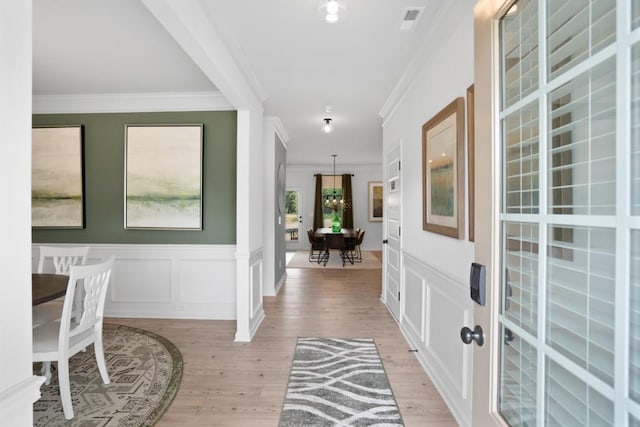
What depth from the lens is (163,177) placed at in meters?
3.73

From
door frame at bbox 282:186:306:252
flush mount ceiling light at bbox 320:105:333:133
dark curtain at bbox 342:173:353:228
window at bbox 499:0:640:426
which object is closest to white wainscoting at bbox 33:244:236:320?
flush mount ceiling light at bbox 320:105:333:133

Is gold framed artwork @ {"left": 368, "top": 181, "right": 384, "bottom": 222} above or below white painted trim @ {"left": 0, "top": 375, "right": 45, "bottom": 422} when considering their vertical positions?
above

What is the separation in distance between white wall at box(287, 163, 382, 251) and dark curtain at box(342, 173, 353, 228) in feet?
0.51

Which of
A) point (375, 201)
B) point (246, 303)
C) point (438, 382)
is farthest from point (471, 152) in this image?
point (375, 201)

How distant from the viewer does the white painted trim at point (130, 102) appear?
3.68 metres

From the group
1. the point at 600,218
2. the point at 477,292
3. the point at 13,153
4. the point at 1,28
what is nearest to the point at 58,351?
the point at 13,153

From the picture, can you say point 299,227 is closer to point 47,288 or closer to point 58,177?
point 58,177

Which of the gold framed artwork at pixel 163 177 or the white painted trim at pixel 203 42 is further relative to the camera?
the gold framed artwork at pixel 163 177

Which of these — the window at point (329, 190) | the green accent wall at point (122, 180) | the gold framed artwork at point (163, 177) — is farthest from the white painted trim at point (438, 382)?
the window at point (329, 190)

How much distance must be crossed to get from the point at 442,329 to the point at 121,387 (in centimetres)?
236

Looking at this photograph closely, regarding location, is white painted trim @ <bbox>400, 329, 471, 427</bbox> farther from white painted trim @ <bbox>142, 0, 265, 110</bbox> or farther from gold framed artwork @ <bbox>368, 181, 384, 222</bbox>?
gold framed artwork @ <bbox>368, 181, 384, 222</bbox>

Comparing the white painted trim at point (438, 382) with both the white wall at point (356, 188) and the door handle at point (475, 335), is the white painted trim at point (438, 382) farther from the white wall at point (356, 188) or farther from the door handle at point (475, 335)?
the white wall at point (356, 188)

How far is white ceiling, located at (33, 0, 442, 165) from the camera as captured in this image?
209cm

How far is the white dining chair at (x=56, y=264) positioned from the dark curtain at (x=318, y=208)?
23.0 feet
